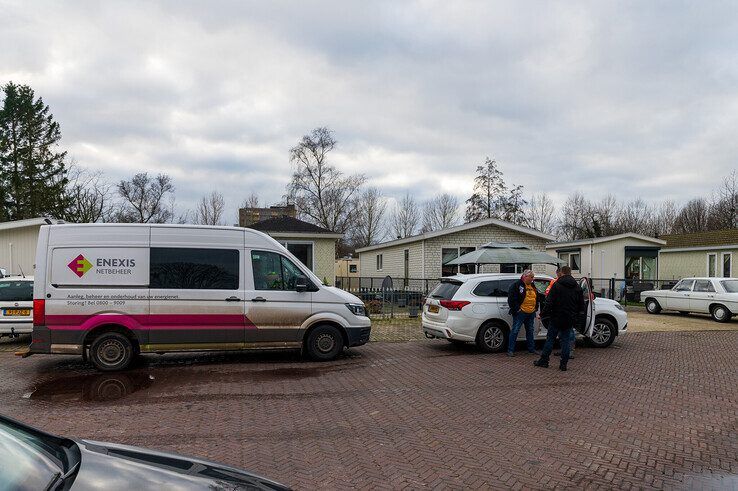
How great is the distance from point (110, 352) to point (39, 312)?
4.28 feet

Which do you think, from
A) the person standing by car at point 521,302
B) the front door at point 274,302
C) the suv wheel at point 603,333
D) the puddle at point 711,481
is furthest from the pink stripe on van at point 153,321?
the suv wheel at point 603,333

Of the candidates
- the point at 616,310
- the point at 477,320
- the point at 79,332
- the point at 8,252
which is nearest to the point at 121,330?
the point at 79,332

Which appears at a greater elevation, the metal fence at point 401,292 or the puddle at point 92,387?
the metal fence at point 401,292

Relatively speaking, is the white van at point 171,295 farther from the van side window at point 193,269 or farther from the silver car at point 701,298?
the silver car at point 701,298

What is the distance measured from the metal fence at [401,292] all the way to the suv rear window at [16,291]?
974cm

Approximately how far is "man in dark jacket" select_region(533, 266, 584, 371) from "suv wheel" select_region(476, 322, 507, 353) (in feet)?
5.67

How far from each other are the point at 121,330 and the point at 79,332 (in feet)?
2.09

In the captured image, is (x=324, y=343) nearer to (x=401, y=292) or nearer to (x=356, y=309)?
(x=356, y=309)

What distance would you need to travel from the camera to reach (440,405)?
6.39m

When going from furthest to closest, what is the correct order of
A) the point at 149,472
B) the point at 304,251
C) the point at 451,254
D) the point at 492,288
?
the point at 451,254, the point at 304,251, the point at 492,288, the point at 149,472

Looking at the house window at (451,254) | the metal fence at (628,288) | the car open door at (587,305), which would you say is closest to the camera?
the car open door at (587,305)

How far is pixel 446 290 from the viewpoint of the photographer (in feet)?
35.2

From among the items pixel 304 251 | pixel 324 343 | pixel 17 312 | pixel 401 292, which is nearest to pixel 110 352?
pixel 324 343

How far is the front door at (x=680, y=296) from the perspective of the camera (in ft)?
58.3
